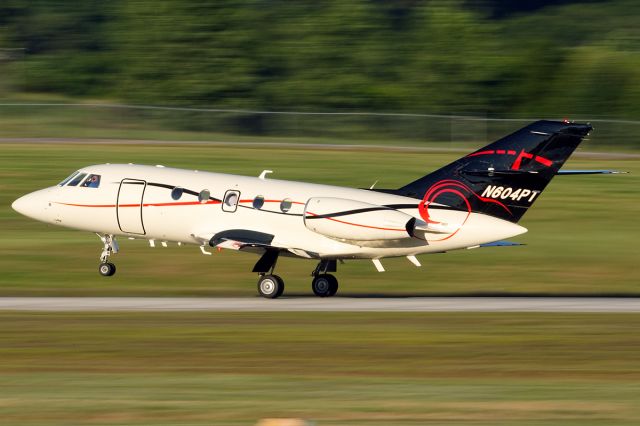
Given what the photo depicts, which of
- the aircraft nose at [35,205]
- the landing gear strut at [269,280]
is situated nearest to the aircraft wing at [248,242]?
the landing gear strut at [269,280]

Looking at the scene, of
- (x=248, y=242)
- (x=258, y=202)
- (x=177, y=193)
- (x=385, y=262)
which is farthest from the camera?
(x=385, y=262)

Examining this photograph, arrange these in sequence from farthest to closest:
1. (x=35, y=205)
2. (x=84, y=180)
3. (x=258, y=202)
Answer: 1. (x=35, y=205)
2. (x=84, y=180)
3. (x=258, y=202)

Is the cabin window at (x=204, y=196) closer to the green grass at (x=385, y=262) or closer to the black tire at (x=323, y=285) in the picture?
the green grass at (x=385, y=262)

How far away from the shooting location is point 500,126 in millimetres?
65438

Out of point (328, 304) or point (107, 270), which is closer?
point (328, 304)

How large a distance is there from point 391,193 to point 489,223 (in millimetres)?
2634

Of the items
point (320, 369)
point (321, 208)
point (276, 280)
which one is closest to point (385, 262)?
point (276, 280)

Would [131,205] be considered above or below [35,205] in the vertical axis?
above

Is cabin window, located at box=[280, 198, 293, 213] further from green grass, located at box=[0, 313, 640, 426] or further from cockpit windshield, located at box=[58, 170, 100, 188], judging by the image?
cockpit windshield, located at box=[58, 170, 100, 188]

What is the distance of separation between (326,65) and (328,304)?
200 feet

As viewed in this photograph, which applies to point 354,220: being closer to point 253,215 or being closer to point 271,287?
point 253,215

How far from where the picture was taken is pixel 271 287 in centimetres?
3050

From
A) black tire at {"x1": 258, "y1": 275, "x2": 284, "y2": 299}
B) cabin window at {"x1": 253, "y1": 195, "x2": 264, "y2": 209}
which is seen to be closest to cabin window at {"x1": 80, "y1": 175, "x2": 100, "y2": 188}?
cabin window at {"x1": 253, "y1": 195, "x2": 264, "y2": 209}

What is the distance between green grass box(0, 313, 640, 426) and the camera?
1619 cm
